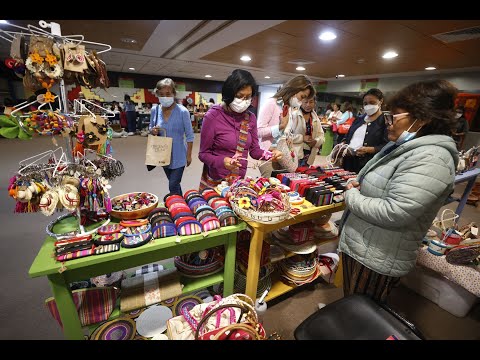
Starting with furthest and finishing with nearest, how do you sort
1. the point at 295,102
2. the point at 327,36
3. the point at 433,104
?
the point at 327,36, the point at 295,102, the point at 433,104

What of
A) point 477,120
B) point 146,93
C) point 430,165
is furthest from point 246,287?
point 146,93

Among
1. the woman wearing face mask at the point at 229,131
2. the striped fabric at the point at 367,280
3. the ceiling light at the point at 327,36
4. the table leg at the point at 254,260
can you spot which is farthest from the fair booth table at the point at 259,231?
the ceiling light at the point at 327,36

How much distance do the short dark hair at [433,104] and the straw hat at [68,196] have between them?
160 cm

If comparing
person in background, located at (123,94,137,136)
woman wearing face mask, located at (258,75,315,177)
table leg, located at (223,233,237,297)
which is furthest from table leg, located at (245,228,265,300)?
person in background, located at (123,94,137,136)

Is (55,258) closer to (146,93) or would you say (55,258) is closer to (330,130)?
(330,130)

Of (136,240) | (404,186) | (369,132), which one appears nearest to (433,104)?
(404,186)

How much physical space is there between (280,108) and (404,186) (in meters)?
1.61

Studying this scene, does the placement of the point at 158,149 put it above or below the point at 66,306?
above

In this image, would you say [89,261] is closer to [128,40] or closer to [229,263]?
[229,263]

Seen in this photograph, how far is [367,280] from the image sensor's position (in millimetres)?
1407

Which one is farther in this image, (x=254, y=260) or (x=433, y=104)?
(x=254, y=260)

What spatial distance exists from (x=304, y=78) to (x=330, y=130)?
5690mm

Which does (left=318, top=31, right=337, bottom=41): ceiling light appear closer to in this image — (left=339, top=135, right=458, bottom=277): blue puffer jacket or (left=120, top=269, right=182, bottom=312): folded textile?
(left=339, top=135, right=458, bottom=277): blue puffer jacket

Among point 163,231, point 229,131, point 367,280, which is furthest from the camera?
point 229,131
